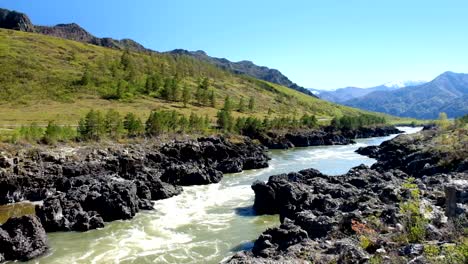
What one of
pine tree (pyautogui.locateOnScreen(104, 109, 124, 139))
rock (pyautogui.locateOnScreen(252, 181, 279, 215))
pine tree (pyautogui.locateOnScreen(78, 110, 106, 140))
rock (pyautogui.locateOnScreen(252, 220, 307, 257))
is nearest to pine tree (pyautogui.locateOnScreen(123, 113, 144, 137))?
pine tree (pyautogui.locateOnScreen(104, 109, 124, 139))

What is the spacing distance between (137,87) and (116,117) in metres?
75.1

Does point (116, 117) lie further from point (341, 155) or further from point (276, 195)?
point (341, 155)

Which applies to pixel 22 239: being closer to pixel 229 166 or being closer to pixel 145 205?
pixel 145 205

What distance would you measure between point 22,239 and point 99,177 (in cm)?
2196

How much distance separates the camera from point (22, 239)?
3378cm

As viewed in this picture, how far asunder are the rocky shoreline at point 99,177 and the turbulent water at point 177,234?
178 cm

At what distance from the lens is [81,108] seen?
115500mm

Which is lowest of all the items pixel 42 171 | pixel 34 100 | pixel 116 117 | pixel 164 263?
pixel 164 263

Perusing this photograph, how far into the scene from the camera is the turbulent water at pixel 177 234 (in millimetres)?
34188

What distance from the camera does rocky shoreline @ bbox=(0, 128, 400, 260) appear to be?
137 feet

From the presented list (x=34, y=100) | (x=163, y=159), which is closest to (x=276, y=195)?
(x=163, y=159)

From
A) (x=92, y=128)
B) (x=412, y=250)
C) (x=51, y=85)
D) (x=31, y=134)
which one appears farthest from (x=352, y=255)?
(x=51, y=85)

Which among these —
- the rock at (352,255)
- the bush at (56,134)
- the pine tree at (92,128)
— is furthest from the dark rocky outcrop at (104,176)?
the rock at (352,255)

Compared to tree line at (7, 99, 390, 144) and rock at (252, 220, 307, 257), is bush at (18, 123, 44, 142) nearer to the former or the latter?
tree line at (7, 99, 390, 144)
